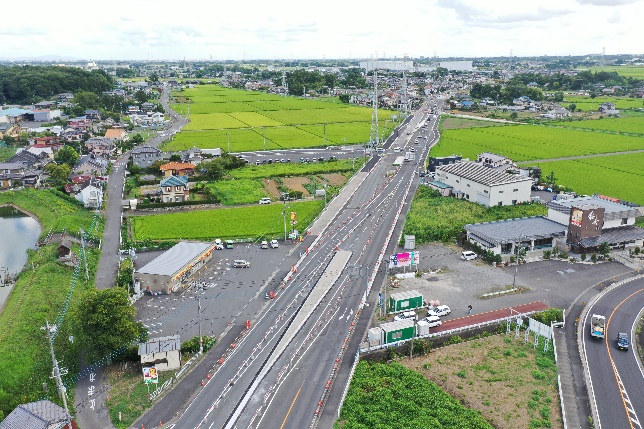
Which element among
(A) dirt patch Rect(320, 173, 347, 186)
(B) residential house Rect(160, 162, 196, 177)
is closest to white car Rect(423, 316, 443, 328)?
(A) dirt patch Rect(320, 173, 347, 186)

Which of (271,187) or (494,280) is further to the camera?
(271,187)

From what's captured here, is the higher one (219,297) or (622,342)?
(622,342)

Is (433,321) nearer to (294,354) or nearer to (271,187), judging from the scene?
(294,354)

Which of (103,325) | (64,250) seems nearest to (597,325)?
(103,325)

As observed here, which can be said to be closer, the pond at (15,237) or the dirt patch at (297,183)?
the pond at (15,237)

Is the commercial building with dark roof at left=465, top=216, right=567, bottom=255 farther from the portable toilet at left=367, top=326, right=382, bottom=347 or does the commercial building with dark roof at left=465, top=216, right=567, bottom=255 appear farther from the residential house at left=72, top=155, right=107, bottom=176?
the residential house at left=72, top=155, right=107, bottom=176

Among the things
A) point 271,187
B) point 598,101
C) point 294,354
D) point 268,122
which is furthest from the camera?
point 598,101

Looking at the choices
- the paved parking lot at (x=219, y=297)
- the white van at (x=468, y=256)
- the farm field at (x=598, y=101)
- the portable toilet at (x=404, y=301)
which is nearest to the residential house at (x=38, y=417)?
the paved parking lot at (x=219, y=297)

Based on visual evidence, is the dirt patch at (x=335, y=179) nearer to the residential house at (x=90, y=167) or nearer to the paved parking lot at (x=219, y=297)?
the paved parking lot at (x=219, y=297)
